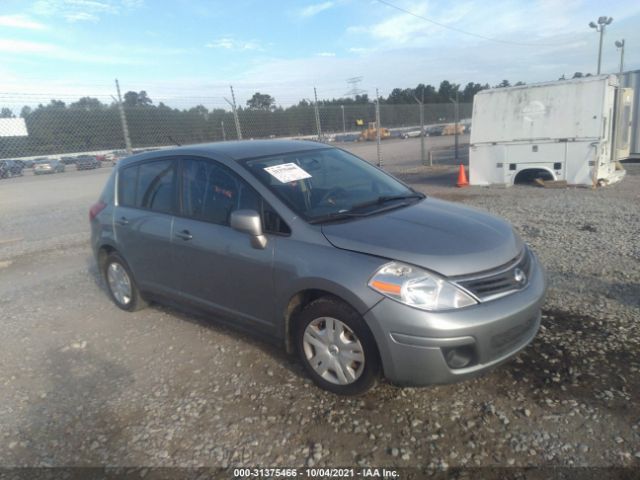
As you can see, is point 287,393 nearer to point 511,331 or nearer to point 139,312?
point 511,331

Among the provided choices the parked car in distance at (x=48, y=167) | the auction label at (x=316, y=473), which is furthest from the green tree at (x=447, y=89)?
the auction label at (x=316, y=473)

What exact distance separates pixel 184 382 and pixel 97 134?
35.9 feet

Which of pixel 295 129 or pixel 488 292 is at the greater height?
pixel 295 129

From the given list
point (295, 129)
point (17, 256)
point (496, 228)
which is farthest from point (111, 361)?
point (295, 129)

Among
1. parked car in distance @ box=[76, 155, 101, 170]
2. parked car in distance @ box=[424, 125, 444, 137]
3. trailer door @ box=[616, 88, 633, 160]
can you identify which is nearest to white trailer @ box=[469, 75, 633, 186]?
trailer door @ box=[616, 88, 633, 160]

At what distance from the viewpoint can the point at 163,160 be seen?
4215 millimetres

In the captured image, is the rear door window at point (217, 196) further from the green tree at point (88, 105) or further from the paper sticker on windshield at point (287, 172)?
the green tree at point (88, 105)

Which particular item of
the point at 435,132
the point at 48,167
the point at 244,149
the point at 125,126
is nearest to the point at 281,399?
the point at 244,149

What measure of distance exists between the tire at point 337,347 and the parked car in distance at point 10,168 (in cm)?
1720

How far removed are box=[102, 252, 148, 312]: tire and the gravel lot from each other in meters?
0.15

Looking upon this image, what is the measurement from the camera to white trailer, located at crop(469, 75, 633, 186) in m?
9.77

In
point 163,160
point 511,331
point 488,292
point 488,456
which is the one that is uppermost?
point 163,160

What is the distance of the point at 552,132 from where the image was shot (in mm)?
10203

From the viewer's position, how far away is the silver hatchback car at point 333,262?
264 centimetres
